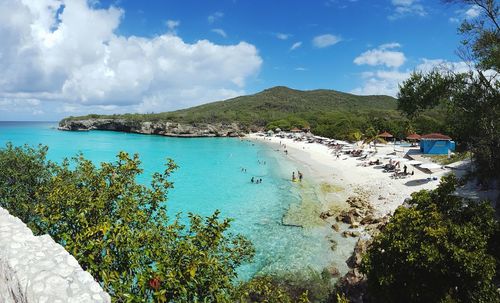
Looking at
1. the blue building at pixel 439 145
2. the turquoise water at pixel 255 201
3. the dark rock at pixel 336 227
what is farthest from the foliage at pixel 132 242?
the blue building at pixel 439 145

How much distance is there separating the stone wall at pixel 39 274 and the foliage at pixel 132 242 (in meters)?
0.55

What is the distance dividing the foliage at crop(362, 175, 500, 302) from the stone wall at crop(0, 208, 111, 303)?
958 cm

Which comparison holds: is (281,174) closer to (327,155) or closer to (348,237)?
(327,155)

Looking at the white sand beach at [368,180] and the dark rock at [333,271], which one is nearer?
the dark rock at [333,271]

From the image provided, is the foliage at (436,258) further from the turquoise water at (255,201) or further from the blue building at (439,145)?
the blue building at (439,145)

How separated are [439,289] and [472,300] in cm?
89

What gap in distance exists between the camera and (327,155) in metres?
65.9

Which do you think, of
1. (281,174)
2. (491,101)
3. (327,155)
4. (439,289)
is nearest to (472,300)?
(439,289)

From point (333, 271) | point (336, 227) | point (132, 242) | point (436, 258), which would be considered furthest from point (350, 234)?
point (132, 242)

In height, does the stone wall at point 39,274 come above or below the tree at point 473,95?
below

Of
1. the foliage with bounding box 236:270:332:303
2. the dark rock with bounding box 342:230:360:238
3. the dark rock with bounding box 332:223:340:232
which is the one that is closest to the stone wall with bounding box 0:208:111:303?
the foliage with bounding box 236:270:332:303

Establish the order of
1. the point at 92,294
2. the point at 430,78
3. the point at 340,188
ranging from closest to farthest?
the point at 92,294
the point at 430,78
the point at 340,188

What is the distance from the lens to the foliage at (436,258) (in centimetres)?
988

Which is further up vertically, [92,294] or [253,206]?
[92,294]
